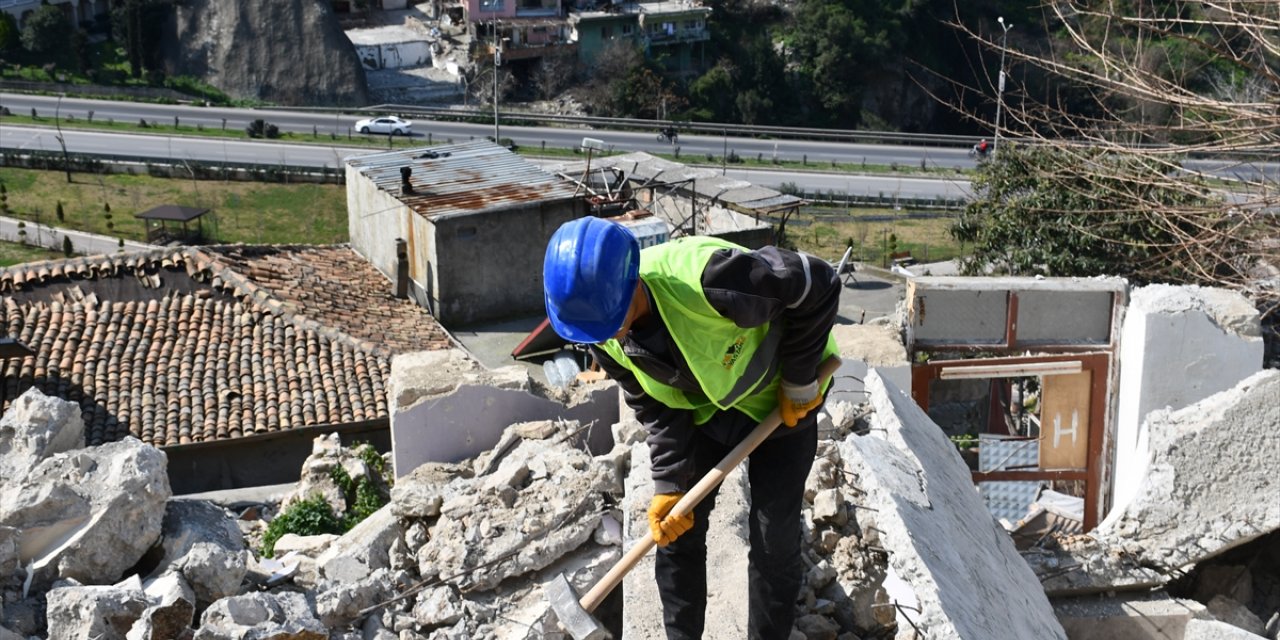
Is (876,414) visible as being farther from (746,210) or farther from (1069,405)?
(746,210)

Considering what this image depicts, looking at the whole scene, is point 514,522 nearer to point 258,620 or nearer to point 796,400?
point 258,620

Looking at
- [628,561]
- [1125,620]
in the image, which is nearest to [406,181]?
[1125,620]

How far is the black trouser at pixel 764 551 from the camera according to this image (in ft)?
16.4

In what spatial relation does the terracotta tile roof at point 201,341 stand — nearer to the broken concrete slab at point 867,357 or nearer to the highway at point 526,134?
the broken concrete slab at point 867,357

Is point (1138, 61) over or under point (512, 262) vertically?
over

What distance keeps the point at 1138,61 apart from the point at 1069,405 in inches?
99.5

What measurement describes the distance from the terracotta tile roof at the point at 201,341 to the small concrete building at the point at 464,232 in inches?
26.7

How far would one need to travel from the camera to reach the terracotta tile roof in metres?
15.1

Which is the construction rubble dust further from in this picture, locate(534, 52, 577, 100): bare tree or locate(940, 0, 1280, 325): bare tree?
locate(534, 52, 577, 100): bare tree

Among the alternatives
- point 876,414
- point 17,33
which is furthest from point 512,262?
point 17,33

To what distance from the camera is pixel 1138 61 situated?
910 cm

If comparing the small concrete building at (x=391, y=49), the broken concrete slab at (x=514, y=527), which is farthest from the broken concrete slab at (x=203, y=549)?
the small concrete building at (x=391, y=49)

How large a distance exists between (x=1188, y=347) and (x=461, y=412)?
4.93 metres

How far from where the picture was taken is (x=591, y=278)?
4.45 meters
